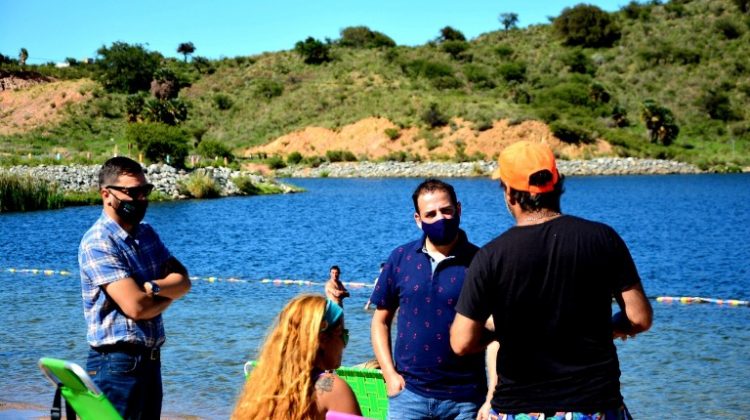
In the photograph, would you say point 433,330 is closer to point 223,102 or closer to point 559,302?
point 559,302

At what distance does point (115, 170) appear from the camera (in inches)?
218

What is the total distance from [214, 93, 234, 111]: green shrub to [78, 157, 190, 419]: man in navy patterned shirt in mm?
106034

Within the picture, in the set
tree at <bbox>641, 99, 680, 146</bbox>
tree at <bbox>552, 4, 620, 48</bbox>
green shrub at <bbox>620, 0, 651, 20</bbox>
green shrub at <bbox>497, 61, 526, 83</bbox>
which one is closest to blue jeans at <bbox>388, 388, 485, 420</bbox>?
tree at <bbox>641, 99, 680, 146</bbox>

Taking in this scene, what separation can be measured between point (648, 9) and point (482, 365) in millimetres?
131547

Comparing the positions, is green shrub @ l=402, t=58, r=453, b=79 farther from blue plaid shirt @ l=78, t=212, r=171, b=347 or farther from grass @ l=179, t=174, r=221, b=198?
blue plaid shirt @ l=78, t=212, r=171, b=347

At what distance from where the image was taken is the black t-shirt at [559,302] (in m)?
4.15

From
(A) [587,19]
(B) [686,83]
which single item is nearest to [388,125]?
(B) [686,83]

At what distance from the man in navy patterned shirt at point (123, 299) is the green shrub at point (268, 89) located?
10617 cm

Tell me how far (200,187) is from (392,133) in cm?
3694

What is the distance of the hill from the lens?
91562 mm

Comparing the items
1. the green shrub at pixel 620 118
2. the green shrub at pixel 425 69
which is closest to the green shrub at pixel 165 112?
the green shrub at pixel 425 69

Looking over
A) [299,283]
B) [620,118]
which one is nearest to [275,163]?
[620,118]

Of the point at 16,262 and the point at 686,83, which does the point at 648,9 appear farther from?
the point at 16,262

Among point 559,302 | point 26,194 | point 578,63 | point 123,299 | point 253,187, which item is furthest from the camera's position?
point 578,63
